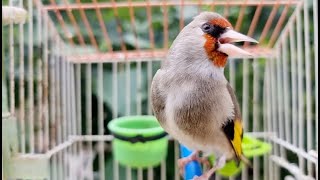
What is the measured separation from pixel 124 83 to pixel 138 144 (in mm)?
293

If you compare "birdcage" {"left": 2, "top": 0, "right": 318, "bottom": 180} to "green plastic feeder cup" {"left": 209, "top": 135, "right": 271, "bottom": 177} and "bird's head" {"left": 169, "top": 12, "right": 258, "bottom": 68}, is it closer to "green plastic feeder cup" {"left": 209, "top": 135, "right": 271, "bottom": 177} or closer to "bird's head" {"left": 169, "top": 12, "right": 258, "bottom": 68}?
"green plastic feeder cup" {"left": 209, "top": 135, "right": 271, "bottom": 177}

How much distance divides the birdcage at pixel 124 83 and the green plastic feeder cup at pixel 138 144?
0.17m

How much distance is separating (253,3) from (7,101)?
1.98 feet

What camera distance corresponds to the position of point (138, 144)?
1.12 metres

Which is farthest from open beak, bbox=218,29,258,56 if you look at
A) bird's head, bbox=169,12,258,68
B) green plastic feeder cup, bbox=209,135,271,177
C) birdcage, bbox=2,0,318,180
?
green plastic feeder cup, bbox=209,135,271,177

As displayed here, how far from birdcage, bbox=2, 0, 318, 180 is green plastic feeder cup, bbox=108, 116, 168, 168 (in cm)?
17

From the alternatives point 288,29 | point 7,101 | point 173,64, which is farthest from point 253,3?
point 7,101

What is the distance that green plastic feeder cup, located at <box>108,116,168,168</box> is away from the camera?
111 cm

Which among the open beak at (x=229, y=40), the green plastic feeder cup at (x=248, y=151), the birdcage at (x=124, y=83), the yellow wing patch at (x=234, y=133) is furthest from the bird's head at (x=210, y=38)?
the green plastic feeder cup at (x=248, y=151)

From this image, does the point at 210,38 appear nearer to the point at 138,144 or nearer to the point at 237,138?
the point at 237,138

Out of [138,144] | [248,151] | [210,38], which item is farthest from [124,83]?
[210,38]

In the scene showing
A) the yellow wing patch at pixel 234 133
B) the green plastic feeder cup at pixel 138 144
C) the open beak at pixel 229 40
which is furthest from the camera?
the green plastic feeder cup at pixel 138 144

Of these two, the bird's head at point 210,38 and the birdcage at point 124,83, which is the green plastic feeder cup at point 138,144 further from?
the bird's head at point 210,38

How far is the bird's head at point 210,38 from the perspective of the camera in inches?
30.5
